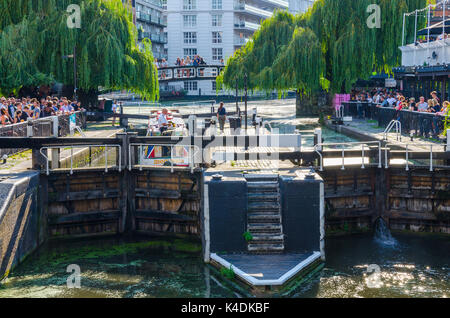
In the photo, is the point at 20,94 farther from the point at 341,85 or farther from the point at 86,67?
the point at 341,85

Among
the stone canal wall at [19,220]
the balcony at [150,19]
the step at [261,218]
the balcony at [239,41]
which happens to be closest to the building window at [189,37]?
the balcony at [150,19]

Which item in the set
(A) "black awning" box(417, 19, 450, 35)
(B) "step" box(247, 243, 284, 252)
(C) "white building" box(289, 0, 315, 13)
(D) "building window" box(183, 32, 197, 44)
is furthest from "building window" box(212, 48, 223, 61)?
(B) "step" box(247, 243, 284, 252)

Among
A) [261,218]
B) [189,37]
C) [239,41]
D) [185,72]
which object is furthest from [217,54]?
[261,218]

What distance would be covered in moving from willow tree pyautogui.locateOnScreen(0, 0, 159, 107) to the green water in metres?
18.0

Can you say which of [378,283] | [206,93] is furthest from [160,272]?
[206,93]

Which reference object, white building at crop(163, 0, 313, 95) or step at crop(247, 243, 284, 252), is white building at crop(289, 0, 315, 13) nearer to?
white building at crop(163, 0, 313, 95)

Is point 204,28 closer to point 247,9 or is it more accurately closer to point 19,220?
point 247,9

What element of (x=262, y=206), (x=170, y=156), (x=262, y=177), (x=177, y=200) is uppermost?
(x=170, y=156)

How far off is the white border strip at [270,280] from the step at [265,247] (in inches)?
28.3

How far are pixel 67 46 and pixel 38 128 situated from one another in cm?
1185

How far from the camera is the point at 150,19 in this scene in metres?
96.8

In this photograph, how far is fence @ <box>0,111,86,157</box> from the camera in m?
21.9

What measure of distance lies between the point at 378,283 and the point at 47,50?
25.9 metres
